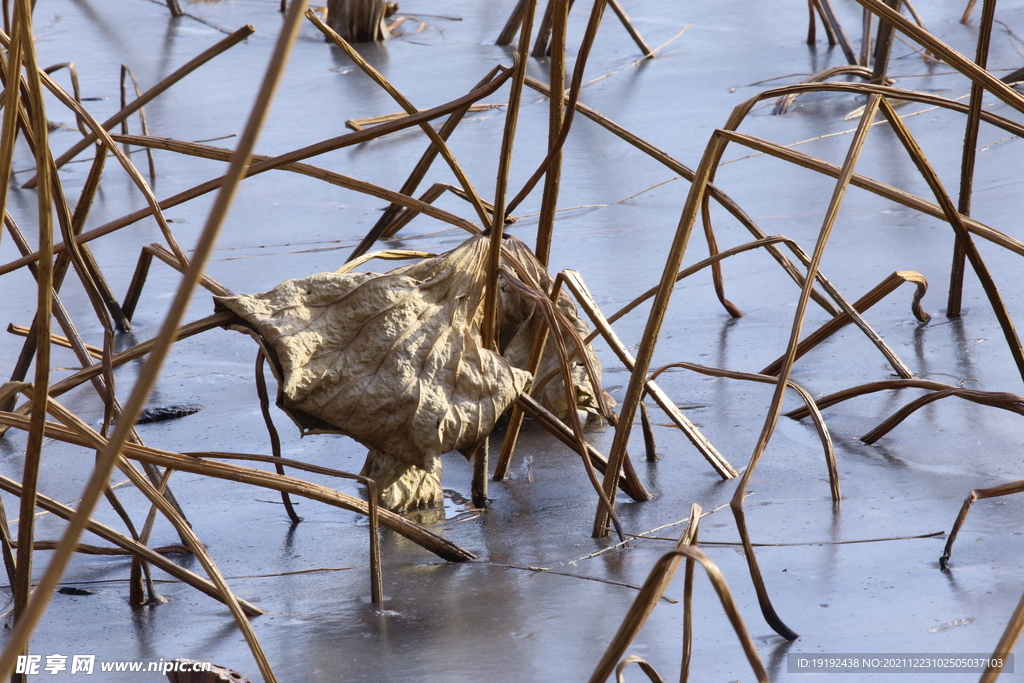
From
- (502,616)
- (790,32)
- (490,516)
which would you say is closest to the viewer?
(502,616)

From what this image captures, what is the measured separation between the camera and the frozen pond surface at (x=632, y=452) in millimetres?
965

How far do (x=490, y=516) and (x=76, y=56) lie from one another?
4.04 meters

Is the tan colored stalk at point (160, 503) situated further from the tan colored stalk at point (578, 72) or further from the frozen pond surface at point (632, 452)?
the tan colored stalk at point (578, 72)

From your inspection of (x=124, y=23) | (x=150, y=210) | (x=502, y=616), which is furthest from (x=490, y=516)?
(x=124, y=23)

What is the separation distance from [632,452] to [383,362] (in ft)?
1.35

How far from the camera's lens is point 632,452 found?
143 cm

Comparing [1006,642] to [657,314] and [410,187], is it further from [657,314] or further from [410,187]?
[410,187]

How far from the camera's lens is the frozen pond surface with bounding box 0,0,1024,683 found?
965 mm

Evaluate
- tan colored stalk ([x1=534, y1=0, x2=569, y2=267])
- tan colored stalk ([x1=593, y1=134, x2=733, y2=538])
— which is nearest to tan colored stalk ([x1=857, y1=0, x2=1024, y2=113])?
tan colored stalk ([x1=593, y1=134, x2=733, y2=538])

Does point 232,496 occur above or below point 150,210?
below

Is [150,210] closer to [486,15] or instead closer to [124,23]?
[486,15]

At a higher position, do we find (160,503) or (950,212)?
(950,212)

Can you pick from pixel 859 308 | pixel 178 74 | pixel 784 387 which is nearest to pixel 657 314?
pixel 784 387

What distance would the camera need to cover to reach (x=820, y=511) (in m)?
1.17
